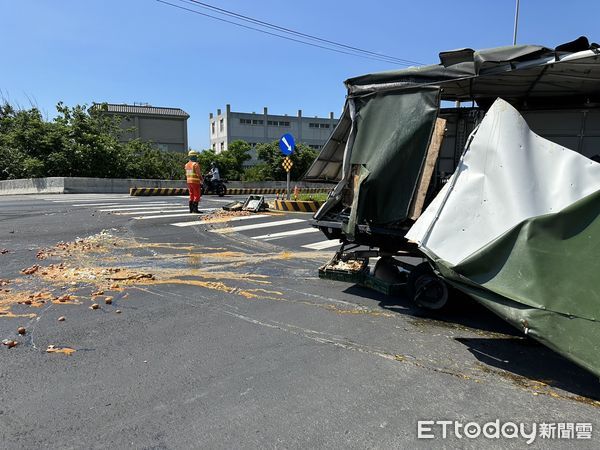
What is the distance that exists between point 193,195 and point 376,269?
931 centimetres

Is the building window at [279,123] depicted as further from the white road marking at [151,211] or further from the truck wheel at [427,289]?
the truck wheel at [427,289]

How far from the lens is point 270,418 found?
2.78 meters

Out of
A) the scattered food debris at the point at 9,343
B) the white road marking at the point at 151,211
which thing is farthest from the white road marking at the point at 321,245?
the white road marking at the point at 151,211

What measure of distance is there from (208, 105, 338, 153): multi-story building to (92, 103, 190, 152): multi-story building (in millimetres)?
13250

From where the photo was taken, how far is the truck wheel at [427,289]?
4.69 metres

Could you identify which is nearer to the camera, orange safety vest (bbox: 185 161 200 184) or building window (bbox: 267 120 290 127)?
orange safety vest (bbox: 185 161 200 184)

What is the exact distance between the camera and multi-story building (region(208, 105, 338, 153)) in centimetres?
7525

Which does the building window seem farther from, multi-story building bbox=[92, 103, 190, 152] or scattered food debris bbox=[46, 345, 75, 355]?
scattered food debris bbox=[46, 345, 75, 355]

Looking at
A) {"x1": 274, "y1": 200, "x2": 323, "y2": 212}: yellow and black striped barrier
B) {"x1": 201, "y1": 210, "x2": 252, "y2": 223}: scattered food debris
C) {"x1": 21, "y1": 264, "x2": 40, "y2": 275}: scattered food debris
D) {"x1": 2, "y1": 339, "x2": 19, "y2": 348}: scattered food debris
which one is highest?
{"x1": 274, "y1": 200, "x2": 323, "y2": 212}: yellow and black striped barrier

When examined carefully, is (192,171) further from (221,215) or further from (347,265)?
(347,265)

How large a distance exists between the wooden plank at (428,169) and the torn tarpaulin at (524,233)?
2.26 ft

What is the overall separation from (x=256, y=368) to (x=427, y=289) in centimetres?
225

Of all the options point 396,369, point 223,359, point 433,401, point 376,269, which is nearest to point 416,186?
point 376,269

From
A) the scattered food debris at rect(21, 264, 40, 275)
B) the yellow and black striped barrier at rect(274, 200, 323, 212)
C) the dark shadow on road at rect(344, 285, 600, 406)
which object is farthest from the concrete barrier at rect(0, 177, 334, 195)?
the dark shadow on road at rect(344, 285, 600, 406)
